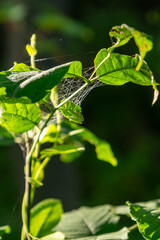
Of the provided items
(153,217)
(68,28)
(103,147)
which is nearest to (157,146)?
Answer: (68,28)

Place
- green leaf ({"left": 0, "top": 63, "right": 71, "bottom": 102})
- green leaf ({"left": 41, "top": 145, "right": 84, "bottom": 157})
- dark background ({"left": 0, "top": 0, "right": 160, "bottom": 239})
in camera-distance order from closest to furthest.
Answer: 1. green leaf ({"left": 0, "top": 63, "right": 71, "bottom": 102})
2. green leaf ({"left": 41, "top": 145, "right": 84, "bottom": 157})
3. dark background ({"left": 0, "top": 0, "right": 160, "bottom": 239})

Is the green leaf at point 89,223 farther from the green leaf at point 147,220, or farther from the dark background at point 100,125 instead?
the dark background at point 100,125

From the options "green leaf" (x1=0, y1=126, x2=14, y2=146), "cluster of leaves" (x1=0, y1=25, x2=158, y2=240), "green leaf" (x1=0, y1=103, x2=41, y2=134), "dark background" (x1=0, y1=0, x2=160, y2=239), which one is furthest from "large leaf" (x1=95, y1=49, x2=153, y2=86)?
"dark background" (x1=0, y1=0, x2=160, y2=239)

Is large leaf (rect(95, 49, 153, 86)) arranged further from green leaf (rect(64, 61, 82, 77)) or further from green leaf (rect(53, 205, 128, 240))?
green leaf (rect(53, 205, 128, 240))

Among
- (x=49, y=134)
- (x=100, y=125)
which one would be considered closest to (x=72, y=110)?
(x=49, y=134)

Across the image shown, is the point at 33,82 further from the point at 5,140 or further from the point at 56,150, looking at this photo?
the point at 5,140

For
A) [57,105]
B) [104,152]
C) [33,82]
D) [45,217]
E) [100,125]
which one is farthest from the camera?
[100,125]

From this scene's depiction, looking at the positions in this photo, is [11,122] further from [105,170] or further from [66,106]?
[105,170]
